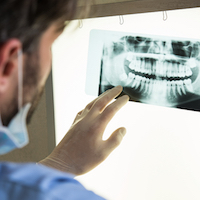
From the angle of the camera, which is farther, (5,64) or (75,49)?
(75,49)

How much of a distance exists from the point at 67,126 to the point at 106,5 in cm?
56

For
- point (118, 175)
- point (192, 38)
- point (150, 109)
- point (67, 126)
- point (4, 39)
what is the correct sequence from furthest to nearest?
point (67, 126) < point (118, 175) < point (150, 109) < point (192, 38) < point (4, 39)

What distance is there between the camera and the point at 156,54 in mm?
890

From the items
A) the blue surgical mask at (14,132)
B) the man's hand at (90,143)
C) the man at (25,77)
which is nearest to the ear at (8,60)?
the man at (25,77)

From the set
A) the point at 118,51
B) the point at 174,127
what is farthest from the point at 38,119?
the point at 174,127

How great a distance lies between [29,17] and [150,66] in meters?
0.49

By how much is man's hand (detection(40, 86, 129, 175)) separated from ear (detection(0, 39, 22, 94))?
41cm

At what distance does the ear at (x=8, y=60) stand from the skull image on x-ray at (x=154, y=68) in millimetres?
485

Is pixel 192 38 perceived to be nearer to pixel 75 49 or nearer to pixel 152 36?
pixel 152 36

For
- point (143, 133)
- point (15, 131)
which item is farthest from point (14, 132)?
point (143, 133)

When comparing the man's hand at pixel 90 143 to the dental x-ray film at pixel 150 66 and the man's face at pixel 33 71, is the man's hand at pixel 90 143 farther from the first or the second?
the man's face at pixel 33 71

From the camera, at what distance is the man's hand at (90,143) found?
0.89m

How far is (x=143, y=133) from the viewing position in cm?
98

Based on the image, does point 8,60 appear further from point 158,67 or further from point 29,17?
point 158,67
